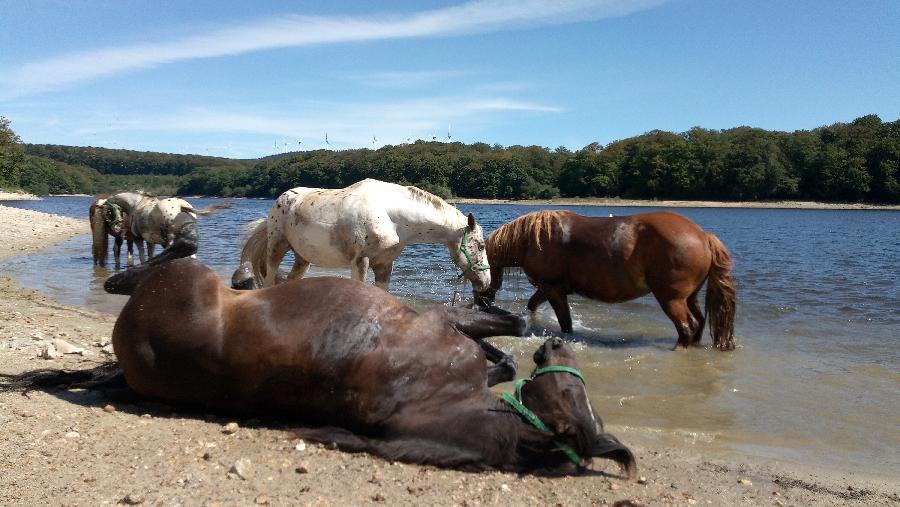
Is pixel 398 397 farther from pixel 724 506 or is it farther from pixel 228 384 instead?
pixel 724 506

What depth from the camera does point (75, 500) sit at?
260 cm

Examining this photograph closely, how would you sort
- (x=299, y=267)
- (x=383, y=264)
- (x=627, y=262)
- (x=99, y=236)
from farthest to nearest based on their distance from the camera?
1. (x=99, y=236)
2. (x=627, y=262)
3. (x=299, y=267)
4. (x=383, y=264)

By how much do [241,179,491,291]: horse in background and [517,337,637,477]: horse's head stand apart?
10.8 ft

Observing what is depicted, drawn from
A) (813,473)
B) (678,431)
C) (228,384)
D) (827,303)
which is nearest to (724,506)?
(813,473)

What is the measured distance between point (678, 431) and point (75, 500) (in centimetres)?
360

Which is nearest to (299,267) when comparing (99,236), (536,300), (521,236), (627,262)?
(521,236)

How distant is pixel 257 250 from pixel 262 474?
4.41 metres

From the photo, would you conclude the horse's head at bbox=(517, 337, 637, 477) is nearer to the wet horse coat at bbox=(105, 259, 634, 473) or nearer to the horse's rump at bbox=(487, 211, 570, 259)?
the wet horse coat at bbox=(105, 259, 634, 473)

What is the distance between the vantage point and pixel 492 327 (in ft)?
11.8

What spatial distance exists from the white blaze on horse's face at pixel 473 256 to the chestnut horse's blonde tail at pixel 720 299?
268 centimetres

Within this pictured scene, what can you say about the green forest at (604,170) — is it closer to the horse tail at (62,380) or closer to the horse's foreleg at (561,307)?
the horse's foreleg at (561,307)

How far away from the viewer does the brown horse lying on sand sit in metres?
7.26

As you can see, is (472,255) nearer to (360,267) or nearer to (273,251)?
(360,267)

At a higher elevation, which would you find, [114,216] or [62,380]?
[114,216]
